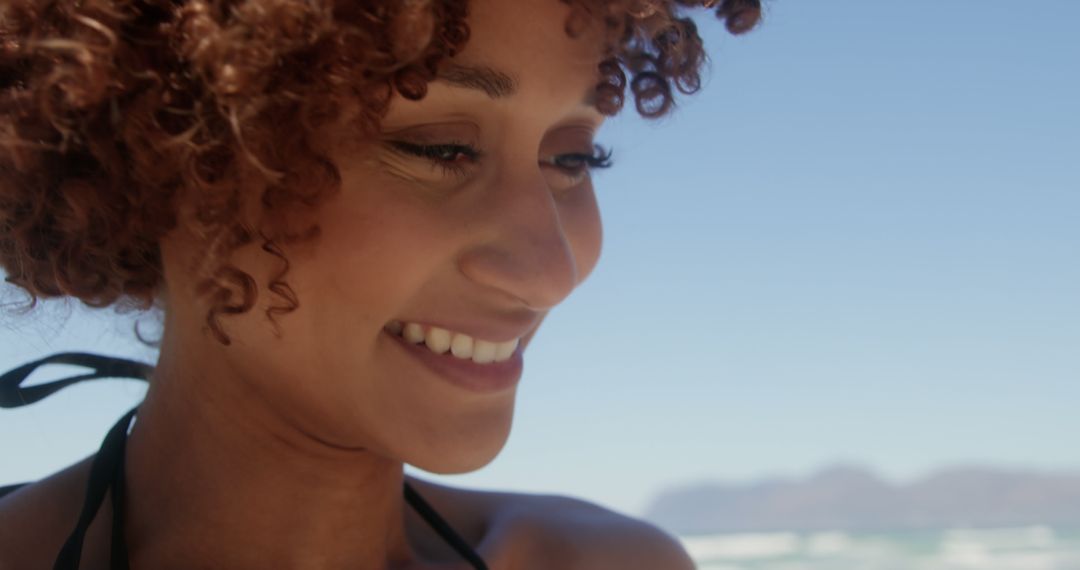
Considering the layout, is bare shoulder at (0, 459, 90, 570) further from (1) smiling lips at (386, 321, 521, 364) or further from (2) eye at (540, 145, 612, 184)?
(2) eye at (540, 145, 612, 184)

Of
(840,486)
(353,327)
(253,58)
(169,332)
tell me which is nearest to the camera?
(253,58)

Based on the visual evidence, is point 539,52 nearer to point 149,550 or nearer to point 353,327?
point 353,327

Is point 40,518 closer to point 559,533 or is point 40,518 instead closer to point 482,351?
point 482,351

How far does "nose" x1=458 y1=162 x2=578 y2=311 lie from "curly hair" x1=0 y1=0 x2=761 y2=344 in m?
0.18

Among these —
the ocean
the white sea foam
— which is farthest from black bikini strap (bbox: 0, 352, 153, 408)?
the white sea foam

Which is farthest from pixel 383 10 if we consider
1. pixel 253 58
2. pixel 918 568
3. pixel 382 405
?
pixel 918 568

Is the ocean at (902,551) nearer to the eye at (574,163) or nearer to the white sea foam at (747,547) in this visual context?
the white sea foam at (747,547)

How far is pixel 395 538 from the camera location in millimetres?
1896

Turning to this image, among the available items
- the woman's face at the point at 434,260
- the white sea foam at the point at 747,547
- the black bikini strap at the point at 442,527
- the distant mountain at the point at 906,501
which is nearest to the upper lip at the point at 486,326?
the woman's face at the point at 434,260

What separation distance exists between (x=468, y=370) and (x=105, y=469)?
0.56m

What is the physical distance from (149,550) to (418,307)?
0.52 m

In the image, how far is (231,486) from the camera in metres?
1.64

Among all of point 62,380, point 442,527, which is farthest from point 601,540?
point 62,380

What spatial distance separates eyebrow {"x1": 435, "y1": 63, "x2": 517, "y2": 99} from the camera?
148cm
